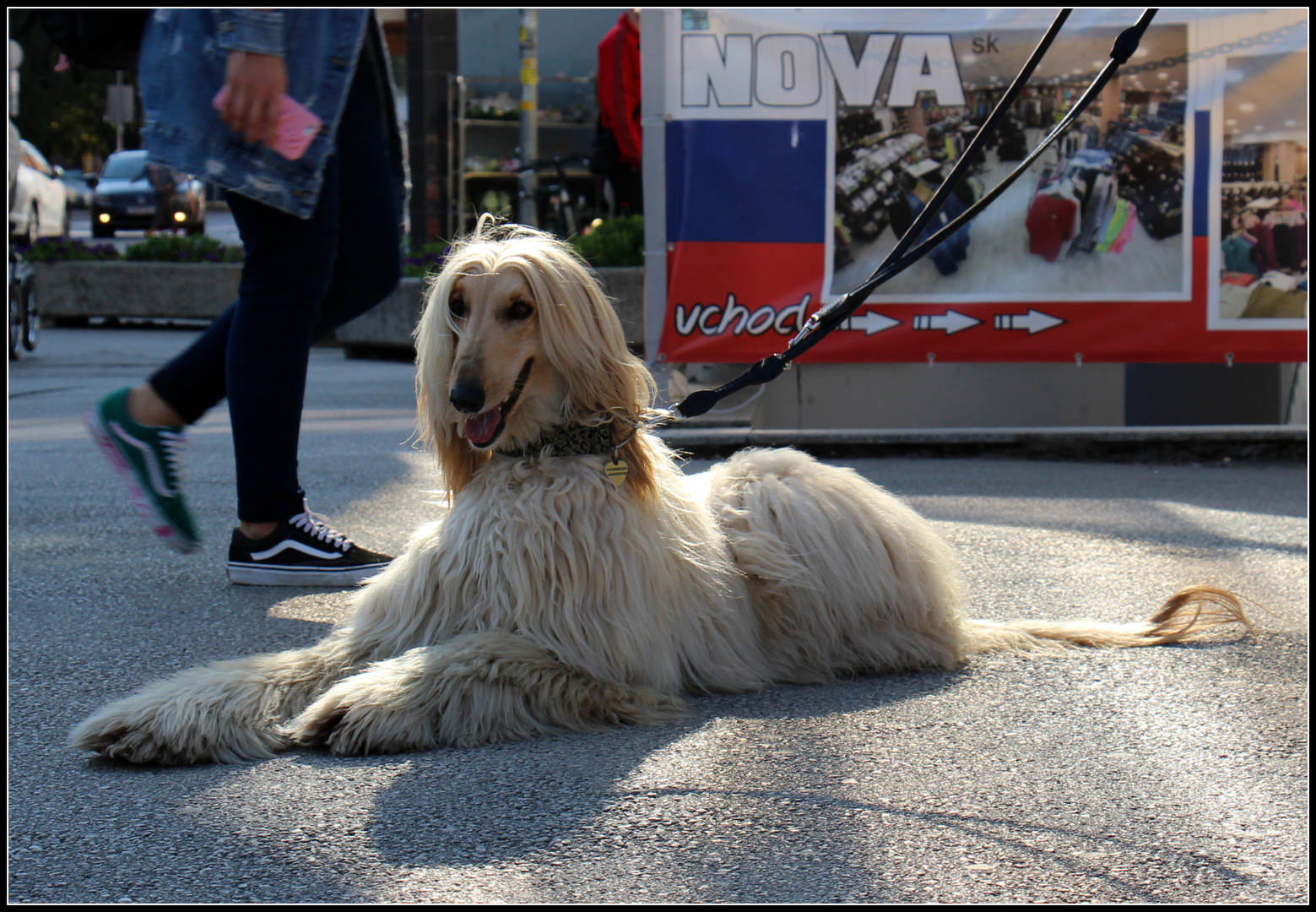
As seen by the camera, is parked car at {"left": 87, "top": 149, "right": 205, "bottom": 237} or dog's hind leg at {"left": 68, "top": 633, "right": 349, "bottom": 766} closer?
dog's hind leg at {"left": 68, "top": 633, "right": 349, "bottom": 766}

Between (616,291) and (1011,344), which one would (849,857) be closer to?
(1011,344)

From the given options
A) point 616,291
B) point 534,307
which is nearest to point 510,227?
point 534,307

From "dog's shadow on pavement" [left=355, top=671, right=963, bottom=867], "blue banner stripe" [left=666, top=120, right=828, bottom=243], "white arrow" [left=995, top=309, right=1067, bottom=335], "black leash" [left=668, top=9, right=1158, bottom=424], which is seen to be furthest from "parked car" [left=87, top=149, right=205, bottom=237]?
"dog's shadow on pavement" [left=355, top=671, right=963, bottom=867]

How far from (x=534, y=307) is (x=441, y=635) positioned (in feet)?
2.23

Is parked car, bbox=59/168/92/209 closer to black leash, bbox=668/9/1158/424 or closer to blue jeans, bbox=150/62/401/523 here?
blue jeans, bbox=150/62/401/523

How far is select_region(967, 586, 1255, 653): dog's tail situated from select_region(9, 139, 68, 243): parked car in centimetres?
992

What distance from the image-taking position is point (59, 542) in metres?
4.04

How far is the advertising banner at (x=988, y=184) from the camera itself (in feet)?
19.0

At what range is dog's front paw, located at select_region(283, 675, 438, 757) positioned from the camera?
2.25 meters

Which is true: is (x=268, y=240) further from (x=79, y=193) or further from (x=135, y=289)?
(x=79, y=193)

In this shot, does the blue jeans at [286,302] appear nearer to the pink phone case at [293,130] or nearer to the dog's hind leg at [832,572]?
the pink phone case at [293,130]

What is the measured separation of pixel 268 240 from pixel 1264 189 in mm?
4667

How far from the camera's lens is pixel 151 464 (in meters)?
2.99

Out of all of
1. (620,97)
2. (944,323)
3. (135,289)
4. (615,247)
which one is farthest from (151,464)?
(135,289)
